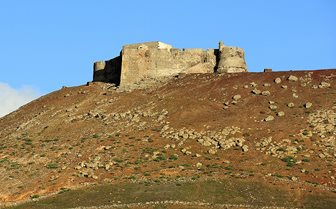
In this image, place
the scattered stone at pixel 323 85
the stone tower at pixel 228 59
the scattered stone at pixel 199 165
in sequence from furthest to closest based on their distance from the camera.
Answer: the stone tower at pixel 228 59 → the scattered stone at pixel 323 85 → the scattered stone at pixel 199 165

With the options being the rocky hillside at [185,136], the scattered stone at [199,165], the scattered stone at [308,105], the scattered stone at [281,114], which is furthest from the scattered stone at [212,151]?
the scattered stone at [308,105]

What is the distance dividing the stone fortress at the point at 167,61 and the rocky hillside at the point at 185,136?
4.70 feet

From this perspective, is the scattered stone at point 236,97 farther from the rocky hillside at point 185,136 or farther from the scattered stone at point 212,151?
the scattered stone at point 212,151

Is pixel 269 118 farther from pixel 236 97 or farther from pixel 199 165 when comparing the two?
pixel 199 165

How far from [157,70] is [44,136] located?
12.6 meters

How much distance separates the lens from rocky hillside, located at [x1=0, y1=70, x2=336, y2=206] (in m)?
46.7

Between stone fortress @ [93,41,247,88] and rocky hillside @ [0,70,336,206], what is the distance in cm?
143

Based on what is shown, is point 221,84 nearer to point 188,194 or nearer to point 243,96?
point 243,96

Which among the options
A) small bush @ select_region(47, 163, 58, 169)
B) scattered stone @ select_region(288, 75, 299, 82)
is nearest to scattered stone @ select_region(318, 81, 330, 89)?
scattered stone @ select_region(288, 75, 299, 82)

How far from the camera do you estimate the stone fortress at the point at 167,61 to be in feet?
209

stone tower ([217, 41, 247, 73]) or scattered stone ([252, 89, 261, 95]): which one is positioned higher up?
stone tower ([217, 41, 247, 73])

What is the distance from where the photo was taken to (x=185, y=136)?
52625 mm

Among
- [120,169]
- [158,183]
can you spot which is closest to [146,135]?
[120,169]

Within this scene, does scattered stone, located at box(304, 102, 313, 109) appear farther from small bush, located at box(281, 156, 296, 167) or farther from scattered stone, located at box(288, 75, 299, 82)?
small bush, located at box(281, 156, 296, 167)
